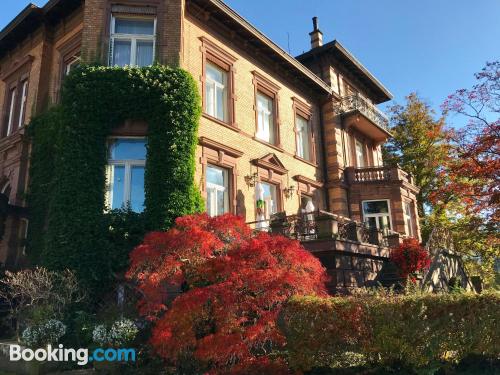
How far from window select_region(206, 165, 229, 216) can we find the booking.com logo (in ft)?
20.0

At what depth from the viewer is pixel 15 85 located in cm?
1762

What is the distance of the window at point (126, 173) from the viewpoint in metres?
12.7

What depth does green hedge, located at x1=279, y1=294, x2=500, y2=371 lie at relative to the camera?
7129 mm

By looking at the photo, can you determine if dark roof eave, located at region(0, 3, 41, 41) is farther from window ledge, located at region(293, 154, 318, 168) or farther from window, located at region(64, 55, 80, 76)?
window ledge, located at region(293, 154, 318, 168)

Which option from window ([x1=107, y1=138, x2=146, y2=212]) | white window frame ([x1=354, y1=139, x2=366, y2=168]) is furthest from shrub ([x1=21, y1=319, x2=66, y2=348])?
white window frame ([x1=354, y1=139, x2=366, y2=168])

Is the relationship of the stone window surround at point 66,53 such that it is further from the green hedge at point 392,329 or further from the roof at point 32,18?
the green hedge at point 392,329

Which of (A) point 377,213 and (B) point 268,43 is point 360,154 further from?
(B) point 268,43

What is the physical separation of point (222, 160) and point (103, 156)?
158 inches

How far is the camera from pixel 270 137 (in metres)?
18.2

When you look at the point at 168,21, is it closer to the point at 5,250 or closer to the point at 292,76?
the point at 292,76

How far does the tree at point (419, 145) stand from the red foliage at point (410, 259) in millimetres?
16050

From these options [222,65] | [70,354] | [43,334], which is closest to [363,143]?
[222,65]

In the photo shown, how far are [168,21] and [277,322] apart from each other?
1056 centimetres

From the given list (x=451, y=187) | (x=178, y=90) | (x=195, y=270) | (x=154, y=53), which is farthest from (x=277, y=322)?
(x=451, y=187)
